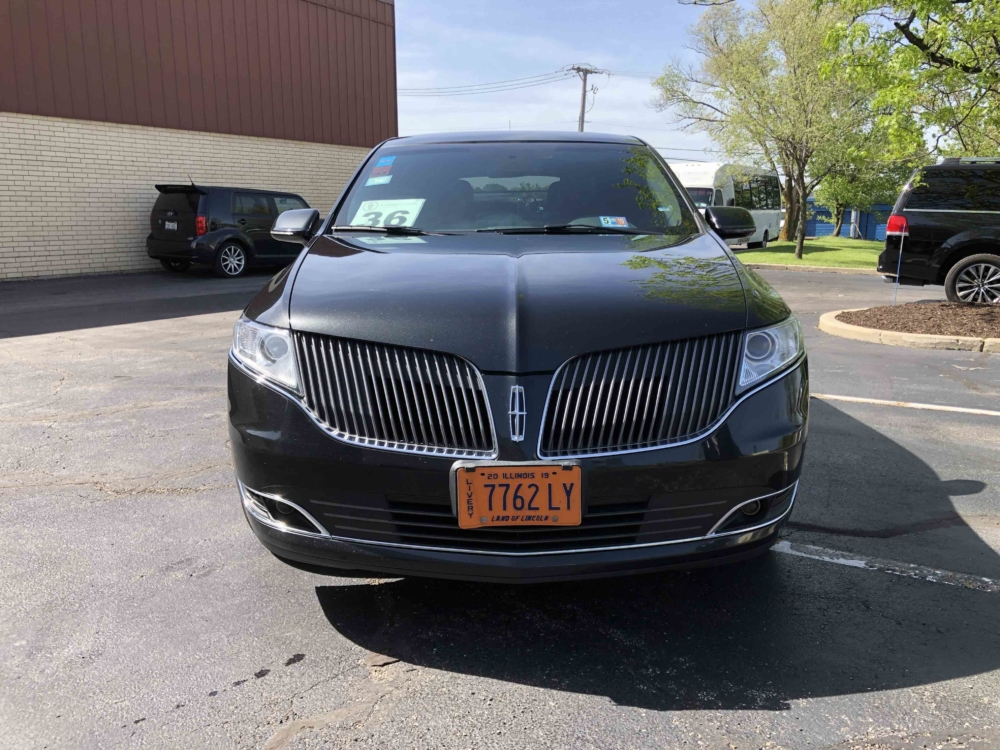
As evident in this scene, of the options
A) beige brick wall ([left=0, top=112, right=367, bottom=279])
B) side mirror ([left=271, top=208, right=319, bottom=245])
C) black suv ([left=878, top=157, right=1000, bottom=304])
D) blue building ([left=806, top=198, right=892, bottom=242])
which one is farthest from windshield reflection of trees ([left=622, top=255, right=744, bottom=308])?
blue building ([left=806, top=198, right=892, bottom=242])

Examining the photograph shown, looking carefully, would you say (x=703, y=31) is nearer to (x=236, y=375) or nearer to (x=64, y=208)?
(x=64, y=208)

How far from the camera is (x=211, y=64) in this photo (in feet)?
55.8

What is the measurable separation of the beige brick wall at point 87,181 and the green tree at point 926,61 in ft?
43.1

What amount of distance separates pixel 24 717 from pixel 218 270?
13198 millimetres

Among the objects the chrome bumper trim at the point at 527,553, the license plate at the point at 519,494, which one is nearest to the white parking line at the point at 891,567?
the chrome bumper trim at the point at 527,553

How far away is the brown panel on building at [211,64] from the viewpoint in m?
14.1

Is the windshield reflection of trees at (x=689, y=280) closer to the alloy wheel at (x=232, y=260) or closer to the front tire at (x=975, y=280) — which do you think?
the front tire at (x=975, y=280)

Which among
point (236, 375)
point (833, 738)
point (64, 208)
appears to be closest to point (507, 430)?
point (236, 375)

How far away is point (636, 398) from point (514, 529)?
505 mm

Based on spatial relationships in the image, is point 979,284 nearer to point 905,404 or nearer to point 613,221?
point 905,404

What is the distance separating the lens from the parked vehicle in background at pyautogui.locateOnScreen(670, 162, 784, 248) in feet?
80.6

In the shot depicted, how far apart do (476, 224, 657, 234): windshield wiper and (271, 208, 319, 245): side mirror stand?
3.18 ft

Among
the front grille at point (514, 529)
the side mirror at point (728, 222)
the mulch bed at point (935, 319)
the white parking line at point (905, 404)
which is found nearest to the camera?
the front grille at point (514, 529)

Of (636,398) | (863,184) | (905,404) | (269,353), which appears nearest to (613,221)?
(636,398)
